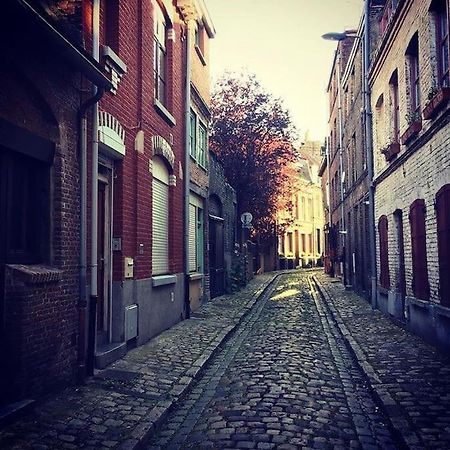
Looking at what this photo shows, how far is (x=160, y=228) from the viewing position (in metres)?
10.8

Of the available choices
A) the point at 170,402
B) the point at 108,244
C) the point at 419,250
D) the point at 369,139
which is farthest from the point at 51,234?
the point at 369,139

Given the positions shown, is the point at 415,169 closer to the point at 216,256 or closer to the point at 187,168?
the point at 187,168

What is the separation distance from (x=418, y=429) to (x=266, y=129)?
23.1 metres

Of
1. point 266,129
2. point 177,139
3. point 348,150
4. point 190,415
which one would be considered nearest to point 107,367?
point 190,415

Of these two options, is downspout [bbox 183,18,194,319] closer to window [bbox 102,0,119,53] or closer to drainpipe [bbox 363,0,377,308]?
window [bbox 102,0,119,53]

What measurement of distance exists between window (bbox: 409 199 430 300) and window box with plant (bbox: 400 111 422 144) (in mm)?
1303

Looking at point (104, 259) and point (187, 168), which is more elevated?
point (187, 168)

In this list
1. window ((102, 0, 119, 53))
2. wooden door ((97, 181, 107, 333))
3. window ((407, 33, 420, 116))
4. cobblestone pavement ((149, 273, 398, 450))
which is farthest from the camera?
window ((407, 33, 420, 116))

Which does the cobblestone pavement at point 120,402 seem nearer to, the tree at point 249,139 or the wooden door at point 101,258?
the wooden door at point 101,258

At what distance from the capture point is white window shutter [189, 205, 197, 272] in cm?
1396

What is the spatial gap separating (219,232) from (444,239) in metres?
11.0

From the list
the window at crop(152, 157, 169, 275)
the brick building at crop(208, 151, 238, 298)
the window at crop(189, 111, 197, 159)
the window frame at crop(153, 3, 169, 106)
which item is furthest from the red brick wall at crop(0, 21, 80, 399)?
the brick building at crop(208, 151, 238, 298)

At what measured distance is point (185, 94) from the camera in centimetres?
1284

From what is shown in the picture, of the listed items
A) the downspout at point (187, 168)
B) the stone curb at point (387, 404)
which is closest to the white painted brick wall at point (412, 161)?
the stone curb at point (387, 404)
